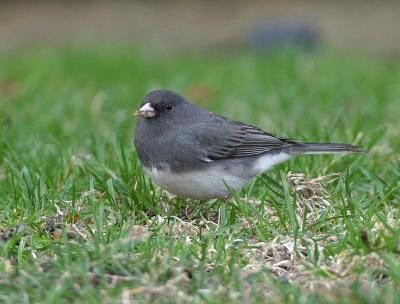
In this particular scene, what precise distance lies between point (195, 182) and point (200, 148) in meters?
0.25

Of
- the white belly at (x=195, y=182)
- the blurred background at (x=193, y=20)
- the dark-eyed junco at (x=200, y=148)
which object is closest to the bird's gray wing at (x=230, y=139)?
the dark-eyed junco at (x=200, y=148)

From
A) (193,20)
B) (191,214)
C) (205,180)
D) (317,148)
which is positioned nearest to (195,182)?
(205,180)

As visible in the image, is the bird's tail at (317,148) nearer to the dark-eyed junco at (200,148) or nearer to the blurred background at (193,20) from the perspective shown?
the dark-eyed junco at (200,148)

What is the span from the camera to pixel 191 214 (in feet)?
13.2

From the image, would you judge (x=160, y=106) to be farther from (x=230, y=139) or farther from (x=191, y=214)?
(x=191, y=214)

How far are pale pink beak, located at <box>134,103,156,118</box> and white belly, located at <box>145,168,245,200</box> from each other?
1.05 ft

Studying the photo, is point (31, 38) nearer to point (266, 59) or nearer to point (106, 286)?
point (266, 59)

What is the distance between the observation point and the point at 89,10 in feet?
33.1

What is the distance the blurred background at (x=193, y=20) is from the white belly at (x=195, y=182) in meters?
5.94

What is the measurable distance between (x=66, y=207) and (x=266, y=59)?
4.57 metres

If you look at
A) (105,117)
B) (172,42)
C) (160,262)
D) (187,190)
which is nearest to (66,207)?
(187,190)

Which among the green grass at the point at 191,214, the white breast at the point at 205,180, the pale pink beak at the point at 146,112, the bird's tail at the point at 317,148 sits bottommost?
the green grass at the point at 191,214

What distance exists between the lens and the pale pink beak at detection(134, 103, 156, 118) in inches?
163

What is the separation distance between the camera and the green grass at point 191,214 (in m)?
2.99
